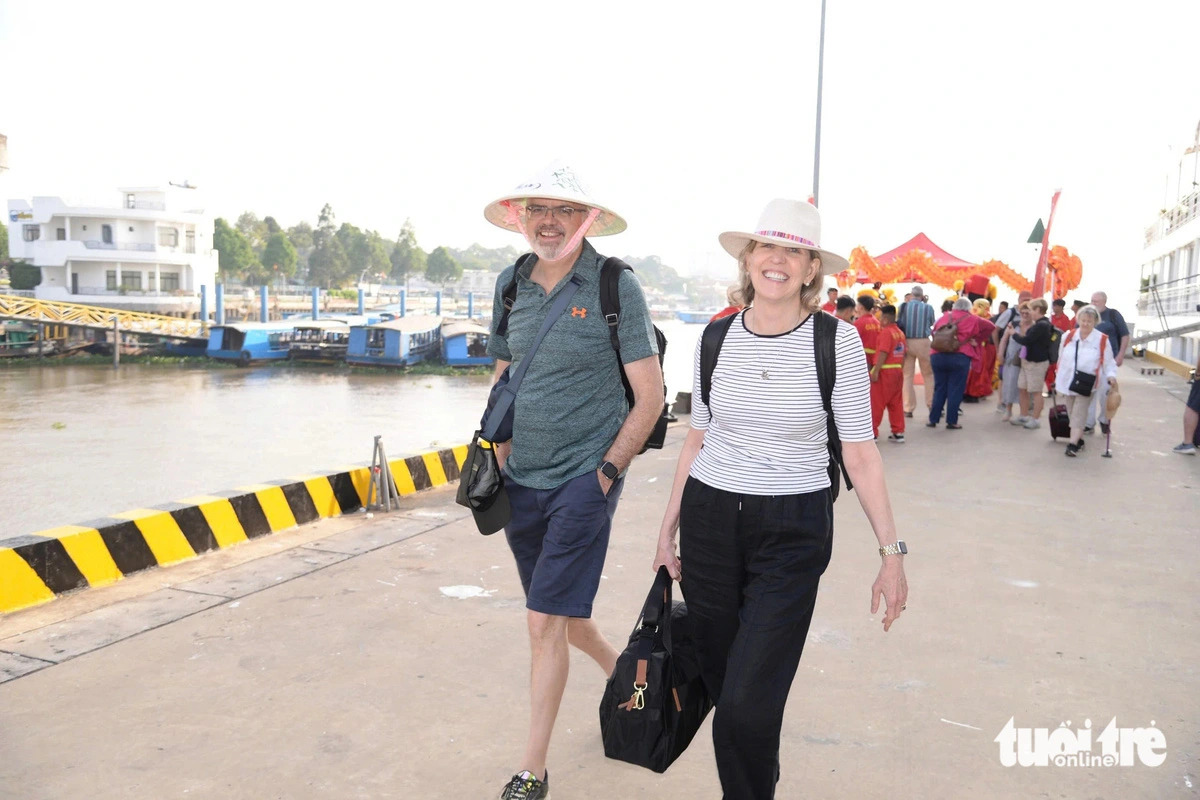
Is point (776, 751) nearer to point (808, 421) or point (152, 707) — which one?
point (808, 421)

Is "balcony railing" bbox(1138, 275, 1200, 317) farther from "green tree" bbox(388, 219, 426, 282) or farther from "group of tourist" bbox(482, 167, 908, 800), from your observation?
"green tree" bbox(388, 219, 426, 282)

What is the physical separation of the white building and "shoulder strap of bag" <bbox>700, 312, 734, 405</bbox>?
7514 cm

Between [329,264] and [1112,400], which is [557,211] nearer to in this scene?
[1112,400]

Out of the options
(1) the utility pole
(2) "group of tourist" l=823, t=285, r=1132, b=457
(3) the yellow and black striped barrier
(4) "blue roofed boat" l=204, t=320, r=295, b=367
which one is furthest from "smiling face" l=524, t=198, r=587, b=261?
(4) "blue roofed boat" l=204, t=320, r=295, b=367

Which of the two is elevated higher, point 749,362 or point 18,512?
point 749,362

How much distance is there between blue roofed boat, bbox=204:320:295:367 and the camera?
2060 inches

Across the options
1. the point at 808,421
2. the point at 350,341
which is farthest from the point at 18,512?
the point at 350,341

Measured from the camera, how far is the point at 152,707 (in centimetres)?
341

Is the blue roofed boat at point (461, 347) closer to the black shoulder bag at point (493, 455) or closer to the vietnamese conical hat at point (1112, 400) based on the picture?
the vietnamese conical hat at point (1112, 400)

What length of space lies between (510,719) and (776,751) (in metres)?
1.24

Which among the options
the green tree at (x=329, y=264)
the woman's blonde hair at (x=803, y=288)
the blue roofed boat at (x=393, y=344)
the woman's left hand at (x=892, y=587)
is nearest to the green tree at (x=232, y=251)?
the green tree at (x=329, y=264)

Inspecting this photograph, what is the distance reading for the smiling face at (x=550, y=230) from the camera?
2982 mm

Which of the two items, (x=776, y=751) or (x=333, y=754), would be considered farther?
(x=333, y=754)

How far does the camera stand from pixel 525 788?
2.74m
